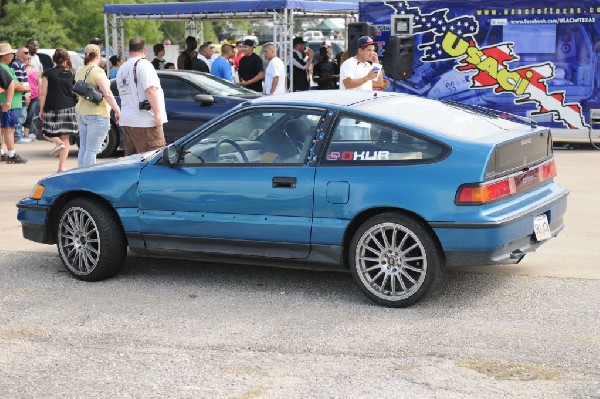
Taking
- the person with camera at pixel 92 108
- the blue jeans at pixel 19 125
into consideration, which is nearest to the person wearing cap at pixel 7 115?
the blue jeans at pixel 19 125

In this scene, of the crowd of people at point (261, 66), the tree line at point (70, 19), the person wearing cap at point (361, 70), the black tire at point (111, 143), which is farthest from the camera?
the tree line at point (70, 19)

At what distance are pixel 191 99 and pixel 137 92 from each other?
15.9ft

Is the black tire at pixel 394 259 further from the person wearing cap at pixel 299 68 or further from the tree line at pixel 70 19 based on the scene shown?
the tree line at pixel 70 19

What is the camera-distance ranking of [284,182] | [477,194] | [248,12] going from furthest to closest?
[248,12] → [284,182] → [477,194]

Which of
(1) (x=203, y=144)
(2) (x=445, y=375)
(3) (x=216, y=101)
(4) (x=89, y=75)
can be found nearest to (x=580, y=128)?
(3) (x=216, y=101)

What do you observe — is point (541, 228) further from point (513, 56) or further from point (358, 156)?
point (513, 56)

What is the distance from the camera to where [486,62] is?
17500 millimetres

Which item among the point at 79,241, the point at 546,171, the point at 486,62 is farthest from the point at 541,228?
the point at 486,62

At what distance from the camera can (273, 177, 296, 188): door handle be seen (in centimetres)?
693

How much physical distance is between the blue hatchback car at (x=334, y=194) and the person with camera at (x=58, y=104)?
20.7 ft

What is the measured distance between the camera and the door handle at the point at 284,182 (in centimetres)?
693

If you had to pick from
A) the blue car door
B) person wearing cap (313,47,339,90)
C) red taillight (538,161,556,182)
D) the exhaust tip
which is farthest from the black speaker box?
person wearing cap (313,47,339,90)

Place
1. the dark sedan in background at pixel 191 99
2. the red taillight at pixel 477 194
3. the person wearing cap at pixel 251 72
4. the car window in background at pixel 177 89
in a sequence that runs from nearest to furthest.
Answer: the red taillight at pixel 477 194
the dark sedan in background at pixel 191 99
the car window in background at pixel 177 89
the person wearing cap at pixel 251 72

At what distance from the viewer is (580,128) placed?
55.8 feet
